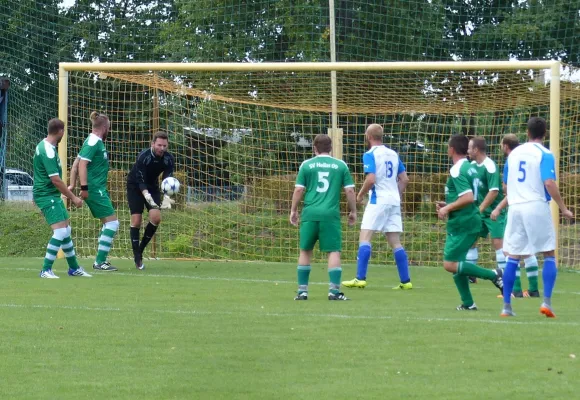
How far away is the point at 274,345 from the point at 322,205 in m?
3.21

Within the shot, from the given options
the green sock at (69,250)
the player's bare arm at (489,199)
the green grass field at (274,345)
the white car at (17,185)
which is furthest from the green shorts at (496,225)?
the white car at (17,185)

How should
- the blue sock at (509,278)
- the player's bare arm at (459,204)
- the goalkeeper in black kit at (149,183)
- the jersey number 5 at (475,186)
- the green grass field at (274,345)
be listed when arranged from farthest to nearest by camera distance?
the goalkeeper in black kit at (149,183)
the jersey number 5 at (475,186)
the player's bare arm at (459,204)
the blue sock at (509,278)
the green grass field at (274,345)

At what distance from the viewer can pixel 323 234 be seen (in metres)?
10.8

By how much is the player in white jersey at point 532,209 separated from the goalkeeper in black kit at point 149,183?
6.61 m

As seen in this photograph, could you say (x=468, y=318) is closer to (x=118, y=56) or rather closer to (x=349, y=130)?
(x=349, y=130)

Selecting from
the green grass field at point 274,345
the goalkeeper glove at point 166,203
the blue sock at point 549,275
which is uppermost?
the goalkeeper glove at point 166,203

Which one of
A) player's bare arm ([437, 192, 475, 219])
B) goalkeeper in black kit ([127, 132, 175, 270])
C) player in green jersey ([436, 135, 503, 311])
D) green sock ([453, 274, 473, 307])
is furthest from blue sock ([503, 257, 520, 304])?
goalkeeper in black kit ([127, 132, 175, 270])

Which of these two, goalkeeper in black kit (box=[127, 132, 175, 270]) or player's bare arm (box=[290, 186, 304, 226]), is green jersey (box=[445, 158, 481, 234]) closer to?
player's bare arm (box=[290, 186, 304, 226])

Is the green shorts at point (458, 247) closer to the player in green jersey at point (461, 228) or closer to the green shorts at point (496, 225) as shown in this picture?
the player in green jersey at point (461, 228)

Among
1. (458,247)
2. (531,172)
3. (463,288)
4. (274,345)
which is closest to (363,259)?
(463,288)

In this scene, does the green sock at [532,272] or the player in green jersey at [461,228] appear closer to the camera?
the player in green jersey at [461,228]

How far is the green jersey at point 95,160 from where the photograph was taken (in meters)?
14.1

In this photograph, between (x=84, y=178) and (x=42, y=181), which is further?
(x=84, y=178)

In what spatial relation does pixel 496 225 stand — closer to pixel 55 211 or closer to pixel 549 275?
pixel 549 275
